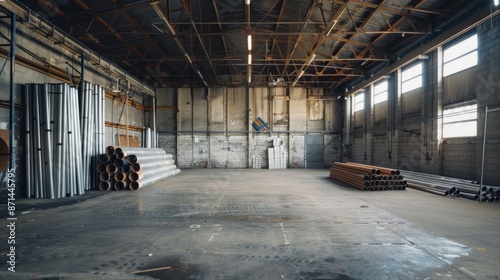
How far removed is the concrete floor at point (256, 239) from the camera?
Answer: 379 centimetres

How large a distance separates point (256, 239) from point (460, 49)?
12081 millimetres

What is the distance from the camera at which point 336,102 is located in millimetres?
23281

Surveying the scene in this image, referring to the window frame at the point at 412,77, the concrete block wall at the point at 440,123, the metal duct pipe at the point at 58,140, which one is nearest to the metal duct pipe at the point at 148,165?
the metal duct pipe at the point at 58,140

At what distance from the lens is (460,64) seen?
35.9ft

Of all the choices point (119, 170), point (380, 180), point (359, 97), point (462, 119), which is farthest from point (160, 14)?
point (359, 97)

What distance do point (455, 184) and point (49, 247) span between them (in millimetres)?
12335

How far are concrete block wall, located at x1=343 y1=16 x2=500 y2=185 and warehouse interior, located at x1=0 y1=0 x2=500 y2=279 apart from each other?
6cm

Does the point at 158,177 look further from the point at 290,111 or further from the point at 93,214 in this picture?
the point at 290,111

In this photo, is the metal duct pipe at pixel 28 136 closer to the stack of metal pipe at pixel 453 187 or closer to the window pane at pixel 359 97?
the stack of metal pipe at pixel 453 187

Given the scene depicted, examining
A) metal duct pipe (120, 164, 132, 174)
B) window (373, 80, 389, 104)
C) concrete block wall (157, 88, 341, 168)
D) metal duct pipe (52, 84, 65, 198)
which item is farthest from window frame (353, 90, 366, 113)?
metal duct pipe (52, 84, 65, 198)

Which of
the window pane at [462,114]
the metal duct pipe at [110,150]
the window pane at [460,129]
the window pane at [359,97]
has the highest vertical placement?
the window pane at [359,97]

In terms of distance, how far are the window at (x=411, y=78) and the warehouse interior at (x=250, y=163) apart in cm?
10

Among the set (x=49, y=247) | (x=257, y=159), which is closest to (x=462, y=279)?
(x=49, y=247)

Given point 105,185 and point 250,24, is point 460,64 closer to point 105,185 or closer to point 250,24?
point 250,24
